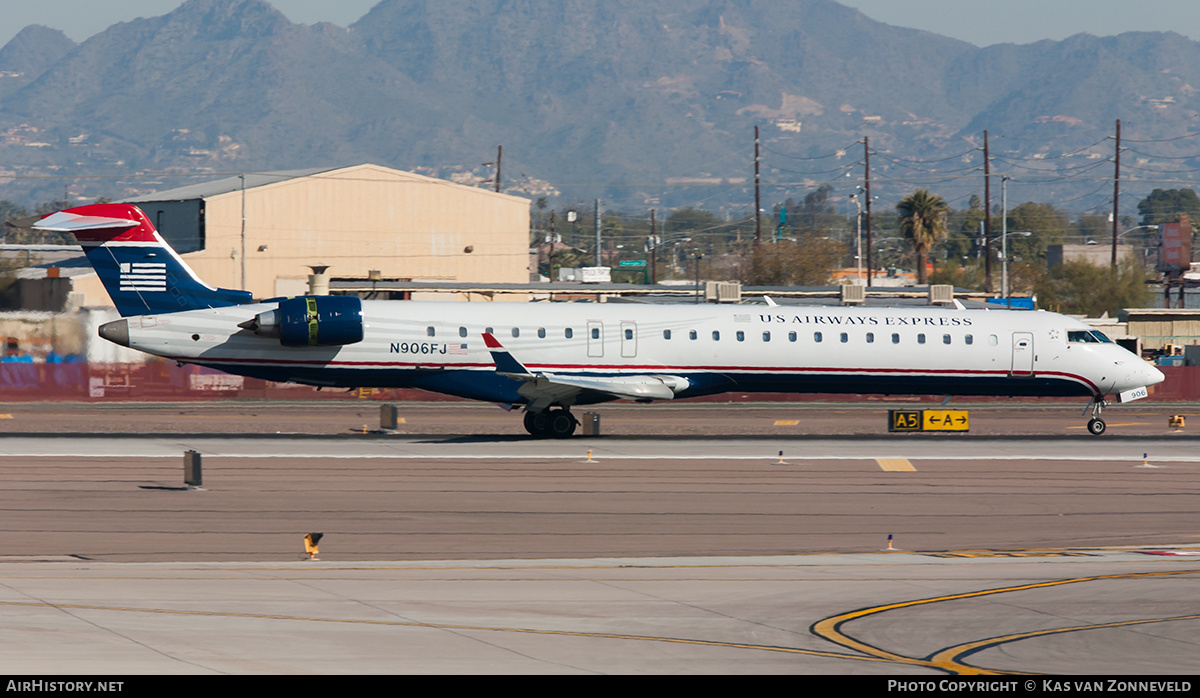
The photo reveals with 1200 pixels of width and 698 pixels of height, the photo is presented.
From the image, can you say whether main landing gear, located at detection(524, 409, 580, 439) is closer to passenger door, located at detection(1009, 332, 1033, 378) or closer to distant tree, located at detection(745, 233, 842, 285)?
passenger door, located at detection(1009, 332, 1033, 378)

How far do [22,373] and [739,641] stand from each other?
130 feet

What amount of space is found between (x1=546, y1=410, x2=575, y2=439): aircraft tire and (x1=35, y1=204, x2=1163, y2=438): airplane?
35 millimetres

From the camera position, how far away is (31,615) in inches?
472

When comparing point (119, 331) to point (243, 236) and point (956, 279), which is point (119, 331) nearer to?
point (243, 236)

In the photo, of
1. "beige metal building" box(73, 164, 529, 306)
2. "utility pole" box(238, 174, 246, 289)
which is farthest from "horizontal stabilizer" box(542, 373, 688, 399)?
"utility pole" box(238, 174, 246, 289)

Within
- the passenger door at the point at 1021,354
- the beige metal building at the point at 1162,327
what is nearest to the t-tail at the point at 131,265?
the passenger door at the point at 1021,354

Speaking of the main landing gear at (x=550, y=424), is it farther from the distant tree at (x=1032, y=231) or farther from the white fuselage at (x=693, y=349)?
the distant tree at (x=1032, y=231)

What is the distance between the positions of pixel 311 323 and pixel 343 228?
160 ft

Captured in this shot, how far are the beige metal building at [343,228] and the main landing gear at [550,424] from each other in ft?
120

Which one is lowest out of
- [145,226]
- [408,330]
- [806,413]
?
[806,413]

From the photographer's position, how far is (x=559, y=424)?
99.5ft

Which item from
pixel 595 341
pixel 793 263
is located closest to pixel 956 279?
pixel 793 263
